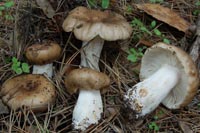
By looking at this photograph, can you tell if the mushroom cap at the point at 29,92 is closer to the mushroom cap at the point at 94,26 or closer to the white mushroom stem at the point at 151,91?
the mushroom cap at the point at 94,26

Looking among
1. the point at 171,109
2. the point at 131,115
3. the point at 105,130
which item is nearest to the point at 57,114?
the point at 105,130

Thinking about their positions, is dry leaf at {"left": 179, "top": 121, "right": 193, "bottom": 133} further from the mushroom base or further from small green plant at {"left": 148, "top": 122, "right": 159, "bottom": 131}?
the mushroom base

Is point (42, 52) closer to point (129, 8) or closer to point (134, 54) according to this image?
point (134, 54)

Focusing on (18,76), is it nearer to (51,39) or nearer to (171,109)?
(51,39)

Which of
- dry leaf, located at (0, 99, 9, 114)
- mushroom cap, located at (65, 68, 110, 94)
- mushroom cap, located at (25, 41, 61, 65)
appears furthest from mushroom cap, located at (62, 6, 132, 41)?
dry leaf, located at (0, 99, 9, 114)

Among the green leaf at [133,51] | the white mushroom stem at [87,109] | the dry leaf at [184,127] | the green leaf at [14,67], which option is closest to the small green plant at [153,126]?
the dry leaf at [184,127]

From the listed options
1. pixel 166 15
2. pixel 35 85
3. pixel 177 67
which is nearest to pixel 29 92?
pixel 35 85
